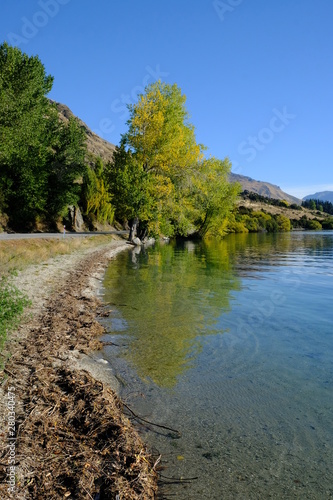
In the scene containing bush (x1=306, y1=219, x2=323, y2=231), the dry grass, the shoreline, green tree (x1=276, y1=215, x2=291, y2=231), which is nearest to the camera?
the shoreline

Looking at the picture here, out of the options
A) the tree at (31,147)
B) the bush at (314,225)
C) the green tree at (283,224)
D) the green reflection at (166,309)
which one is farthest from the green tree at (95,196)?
the bush at (314,225)

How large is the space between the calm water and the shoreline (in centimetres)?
42

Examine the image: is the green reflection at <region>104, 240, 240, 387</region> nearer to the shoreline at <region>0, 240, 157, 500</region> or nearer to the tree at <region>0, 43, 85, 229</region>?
the shoreline at <region>0, 240, 157, 500</region>

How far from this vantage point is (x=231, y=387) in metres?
6.16

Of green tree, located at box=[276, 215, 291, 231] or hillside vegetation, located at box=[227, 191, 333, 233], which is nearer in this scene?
hillside vegetation, located at box=[227, 191, 333, 233]

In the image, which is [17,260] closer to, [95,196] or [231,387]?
[231,387]

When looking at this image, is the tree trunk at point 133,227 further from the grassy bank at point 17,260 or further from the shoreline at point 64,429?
the shoreline at point 64,429

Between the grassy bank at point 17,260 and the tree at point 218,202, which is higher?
the tree at point 218,202

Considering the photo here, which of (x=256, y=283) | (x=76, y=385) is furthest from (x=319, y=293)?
(x=76, y=385)

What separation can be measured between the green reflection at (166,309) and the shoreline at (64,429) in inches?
46.7

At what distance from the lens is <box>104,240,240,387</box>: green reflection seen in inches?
287

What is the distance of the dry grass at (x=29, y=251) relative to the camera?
1615cm

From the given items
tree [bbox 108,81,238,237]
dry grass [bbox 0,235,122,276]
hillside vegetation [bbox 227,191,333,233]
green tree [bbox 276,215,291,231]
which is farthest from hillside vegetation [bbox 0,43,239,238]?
green tree [bbox 276,215,291,231]
